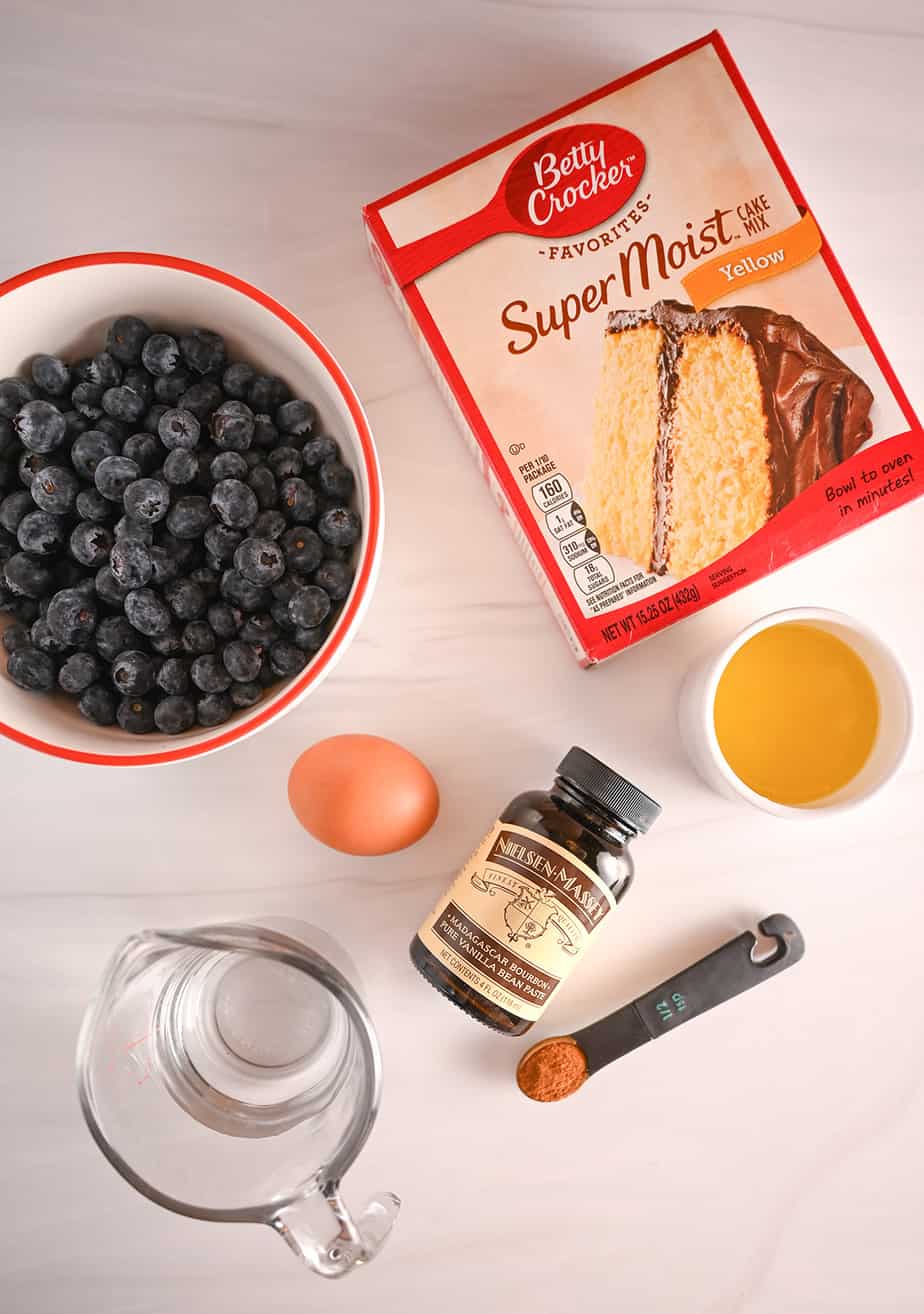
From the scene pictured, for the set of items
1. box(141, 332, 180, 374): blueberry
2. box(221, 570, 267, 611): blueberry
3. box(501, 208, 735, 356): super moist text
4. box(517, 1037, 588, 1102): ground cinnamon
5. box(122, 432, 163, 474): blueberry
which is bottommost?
box(517, 1037, 588, 1102): ground cinnamon

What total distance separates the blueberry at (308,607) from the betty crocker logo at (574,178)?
35 centimetres

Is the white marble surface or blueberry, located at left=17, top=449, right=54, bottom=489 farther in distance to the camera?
the white marble surface

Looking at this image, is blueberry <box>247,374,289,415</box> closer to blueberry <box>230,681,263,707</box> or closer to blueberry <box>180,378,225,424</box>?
blueberry <box>180,378,225,424</box>

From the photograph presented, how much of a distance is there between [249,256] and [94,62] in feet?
0.70

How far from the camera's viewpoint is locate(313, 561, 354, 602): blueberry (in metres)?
0.73

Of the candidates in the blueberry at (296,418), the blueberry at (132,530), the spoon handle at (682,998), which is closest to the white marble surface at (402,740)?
the spoon handle at (682,998)

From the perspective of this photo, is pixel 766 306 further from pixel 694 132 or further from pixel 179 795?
pixel 179 795

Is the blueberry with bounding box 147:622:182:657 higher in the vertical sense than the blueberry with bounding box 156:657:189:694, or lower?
higher

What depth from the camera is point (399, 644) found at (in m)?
0.88

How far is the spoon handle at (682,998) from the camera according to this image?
2.83 ft

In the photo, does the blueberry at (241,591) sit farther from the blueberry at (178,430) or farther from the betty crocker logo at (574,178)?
the betty crocker logo at (574,178)

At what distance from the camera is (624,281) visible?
2.64ft

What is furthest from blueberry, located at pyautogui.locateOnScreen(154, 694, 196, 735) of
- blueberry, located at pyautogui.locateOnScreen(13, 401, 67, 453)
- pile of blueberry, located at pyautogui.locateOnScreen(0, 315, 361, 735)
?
blueberry, located at pyautogui.locateOnScreen(13, 401, 67, 453)

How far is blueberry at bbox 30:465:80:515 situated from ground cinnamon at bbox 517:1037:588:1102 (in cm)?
59
